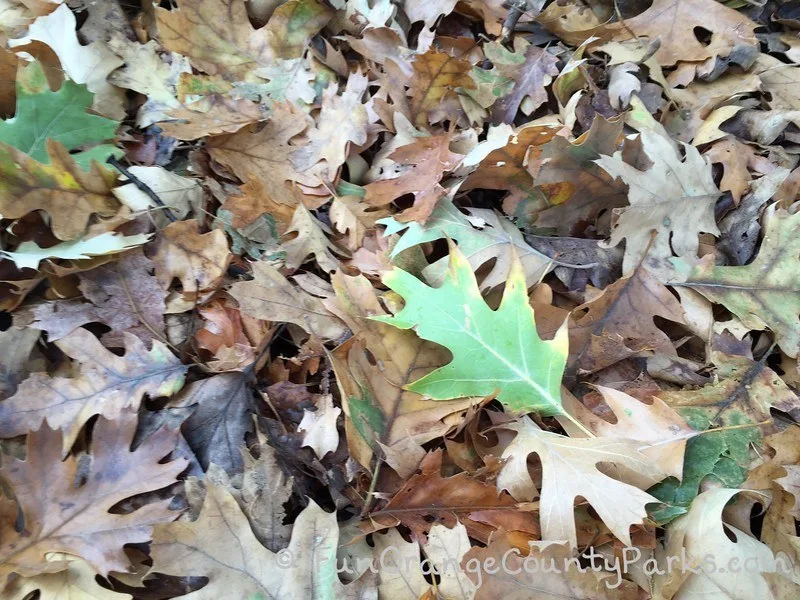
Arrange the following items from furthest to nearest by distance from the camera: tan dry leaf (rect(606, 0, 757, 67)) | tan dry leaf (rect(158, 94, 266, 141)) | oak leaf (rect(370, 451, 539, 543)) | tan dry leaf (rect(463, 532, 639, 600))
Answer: tan dry leaf (rect(606, 0, 757, 67)) < tan dry leaf (rect(158, 94, 266, 141)) < oak leaf (rect(370, 451, 539, 543)) < tan dry leaf (rect(463, 532, 639, 600))

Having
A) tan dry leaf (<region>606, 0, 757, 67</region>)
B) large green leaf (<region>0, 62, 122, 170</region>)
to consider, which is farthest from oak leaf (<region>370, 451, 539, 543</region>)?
tan dry leaf (<region>606, 0, 757, 67</region>)

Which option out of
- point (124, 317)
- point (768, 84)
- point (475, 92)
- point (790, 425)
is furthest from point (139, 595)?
point (768, 84)

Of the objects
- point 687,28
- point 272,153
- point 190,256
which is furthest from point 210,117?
point 687,28

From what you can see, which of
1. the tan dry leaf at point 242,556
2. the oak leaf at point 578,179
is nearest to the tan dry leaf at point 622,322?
the oak leaf at point 578,179

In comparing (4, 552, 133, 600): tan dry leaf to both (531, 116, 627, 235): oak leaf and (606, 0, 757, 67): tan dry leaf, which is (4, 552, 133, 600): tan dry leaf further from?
(606, 0, 757, 67): tan dry leaf

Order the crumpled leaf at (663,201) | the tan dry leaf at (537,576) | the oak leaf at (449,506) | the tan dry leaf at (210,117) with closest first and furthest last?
1. the tan dry leaf at (537,576)
2. the oak leaf at (449,506)
3. the crumpled leaf at (663,201)
4. the tan dry leaf at (210,117)

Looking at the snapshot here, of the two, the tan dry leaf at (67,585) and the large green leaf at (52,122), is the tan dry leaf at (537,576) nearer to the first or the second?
the tan dry leaf at (67,585)

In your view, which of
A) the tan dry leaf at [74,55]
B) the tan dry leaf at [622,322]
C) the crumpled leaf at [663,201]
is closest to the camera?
the tan dry leaf at [622,322]
